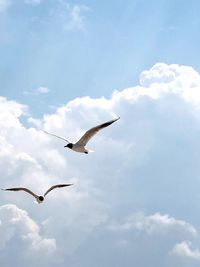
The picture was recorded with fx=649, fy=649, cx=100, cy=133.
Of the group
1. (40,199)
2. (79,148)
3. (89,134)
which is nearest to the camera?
(89,134)

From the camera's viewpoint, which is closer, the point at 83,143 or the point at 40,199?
the point at 83,143

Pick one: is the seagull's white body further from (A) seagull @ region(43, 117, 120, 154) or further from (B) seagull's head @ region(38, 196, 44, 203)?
(B) seagull's head @ region(38, 196, 44, 203)

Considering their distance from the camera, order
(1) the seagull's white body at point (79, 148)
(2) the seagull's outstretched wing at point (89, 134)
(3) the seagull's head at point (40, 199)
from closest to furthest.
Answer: (2) the seagull's outstretched wing at point (89, 134) → (1) the seagull's white body at point (79, 148) → (3) the seagull's head at point (40, 199)

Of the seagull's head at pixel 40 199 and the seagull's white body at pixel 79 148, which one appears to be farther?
the seagull's head at pixel 40 199

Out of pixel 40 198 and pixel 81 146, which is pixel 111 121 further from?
pixel 40 198

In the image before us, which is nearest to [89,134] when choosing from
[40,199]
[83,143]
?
[83,143]

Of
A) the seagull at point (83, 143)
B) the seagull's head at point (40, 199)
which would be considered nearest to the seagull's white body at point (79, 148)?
the seagull at point (83, 143)

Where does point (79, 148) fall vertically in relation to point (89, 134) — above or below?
above

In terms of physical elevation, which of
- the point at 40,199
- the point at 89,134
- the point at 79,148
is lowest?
the point at 89,134

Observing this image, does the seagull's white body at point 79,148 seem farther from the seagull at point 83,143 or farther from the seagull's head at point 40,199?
the seagull's head at point 40,199

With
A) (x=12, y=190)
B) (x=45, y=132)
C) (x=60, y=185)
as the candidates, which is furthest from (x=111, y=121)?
(x=12, y=190)

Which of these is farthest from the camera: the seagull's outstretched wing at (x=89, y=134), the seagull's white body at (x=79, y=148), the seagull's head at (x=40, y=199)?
the seagull's head at (x=40, y=199)

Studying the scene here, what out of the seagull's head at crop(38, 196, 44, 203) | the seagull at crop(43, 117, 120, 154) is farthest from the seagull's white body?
the seagull's head at crop(38, 196, 44, 203)

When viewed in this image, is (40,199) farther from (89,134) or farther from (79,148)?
(89,134)
